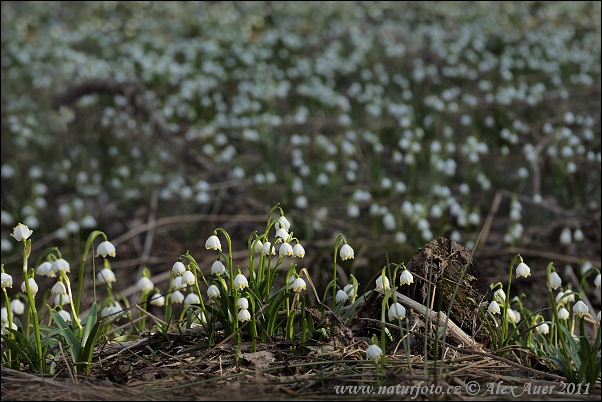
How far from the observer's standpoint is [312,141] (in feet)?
24.8

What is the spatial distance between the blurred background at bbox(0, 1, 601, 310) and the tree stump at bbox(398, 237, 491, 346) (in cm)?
75

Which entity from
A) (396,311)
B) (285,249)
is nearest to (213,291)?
(285,249)

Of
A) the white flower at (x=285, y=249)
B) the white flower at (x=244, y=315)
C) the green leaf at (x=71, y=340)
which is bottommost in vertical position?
the green leaf at (x=71, y=340)

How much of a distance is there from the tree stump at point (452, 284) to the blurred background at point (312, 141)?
2.45 ft

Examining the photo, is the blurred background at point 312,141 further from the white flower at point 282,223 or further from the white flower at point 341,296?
the white flower at point 282,223

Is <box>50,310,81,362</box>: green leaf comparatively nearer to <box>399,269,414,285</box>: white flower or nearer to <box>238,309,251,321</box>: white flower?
<box>238,309,251,321</box>: white flower

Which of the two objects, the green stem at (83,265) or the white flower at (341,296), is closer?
the green stem at (83,265)

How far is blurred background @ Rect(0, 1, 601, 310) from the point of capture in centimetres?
553

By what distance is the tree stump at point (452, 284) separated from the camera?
2699 millimetres

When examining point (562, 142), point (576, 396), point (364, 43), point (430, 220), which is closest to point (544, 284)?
point (430, 220)

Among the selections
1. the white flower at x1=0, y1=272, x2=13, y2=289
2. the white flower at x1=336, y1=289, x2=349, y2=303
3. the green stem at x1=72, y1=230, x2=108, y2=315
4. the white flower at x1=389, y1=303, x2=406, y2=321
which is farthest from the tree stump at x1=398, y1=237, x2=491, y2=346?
the white flower at x1=0, y1=272, x2=13, y2=289

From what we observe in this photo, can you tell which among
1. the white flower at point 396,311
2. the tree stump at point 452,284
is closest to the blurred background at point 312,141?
the tree stump at point 452,284

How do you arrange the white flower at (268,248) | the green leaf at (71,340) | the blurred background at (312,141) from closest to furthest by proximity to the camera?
the green leaf at (71,340) → the white flower at (268,248) → the blurred background at (312,141)

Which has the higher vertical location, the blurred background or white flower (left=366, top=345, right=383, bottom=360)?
the blurred background
